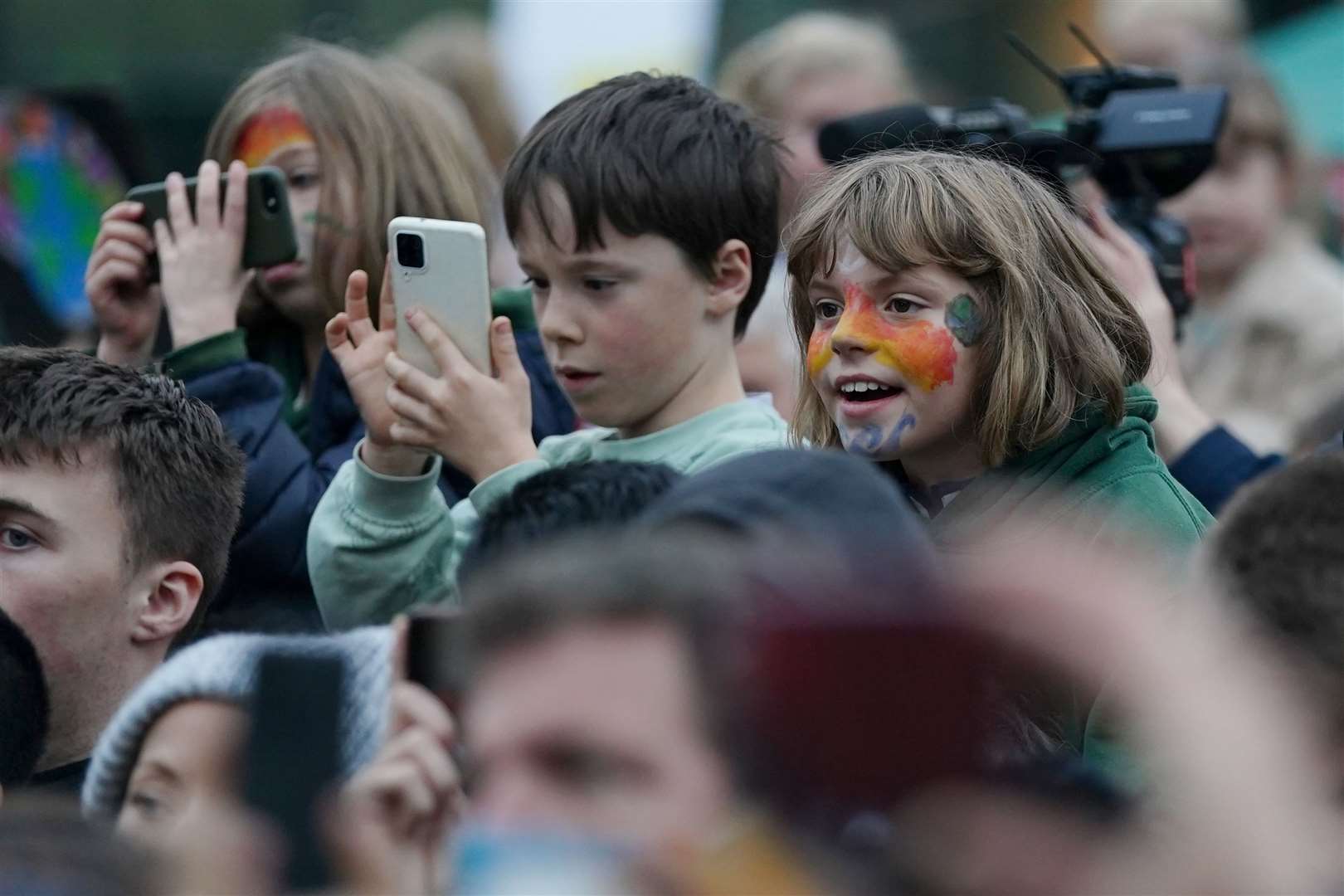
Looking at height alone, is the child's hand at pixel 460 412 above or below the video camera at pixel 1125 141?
below

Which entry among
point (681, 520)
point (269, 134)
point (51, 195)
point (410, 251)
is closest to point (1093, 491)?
point (410, 251)

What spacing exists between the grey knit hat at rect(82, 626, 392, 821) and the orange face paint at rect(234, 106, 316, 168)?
1.86 meters

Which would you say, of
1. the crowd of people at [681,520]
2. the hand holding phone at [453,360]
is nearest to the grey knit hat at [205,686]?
the crowd of people at [681,520]

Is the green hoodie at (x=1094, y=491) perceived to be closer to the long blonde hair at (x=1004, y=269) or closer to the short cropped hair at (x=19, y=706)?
the long blonde hair at (x=1004, y=269)

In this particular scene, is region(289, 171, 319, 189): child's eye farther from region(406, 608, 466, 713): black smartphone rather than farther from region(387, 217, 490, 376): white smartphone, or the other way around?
region(406, 608, 466, 713): black smartphone

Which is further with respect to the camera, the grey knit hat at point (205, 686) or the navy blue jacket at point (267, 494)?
the navy blue jacket at point (267, 494)

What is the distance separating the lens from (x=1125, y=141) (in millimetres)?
3658

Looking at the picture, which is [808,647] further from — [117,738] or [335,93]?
A: [335,93]

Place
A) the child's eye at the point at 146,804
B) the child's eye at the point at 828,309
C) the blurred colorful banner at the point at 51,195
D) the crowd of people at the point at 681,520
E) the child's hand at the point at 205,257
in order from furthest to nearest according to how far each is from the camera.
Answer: the blurred colorful banner at the point at 51,195 → the child's hand at the point at 205,257 → the child's eye at the point at 828,309 → the child's eye at the point at 146,804 → the crowd of people at the point at 681,520

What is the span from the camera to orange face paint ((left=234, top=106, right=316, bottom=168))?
150 inches

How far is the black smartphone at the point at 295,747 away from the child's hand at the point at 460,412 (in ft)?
4.49

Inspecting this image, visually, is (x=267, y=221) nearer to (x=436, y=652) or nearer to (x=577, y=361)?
(x=577, y=361)

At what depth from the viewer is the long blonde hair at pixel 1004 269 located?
2758 mm

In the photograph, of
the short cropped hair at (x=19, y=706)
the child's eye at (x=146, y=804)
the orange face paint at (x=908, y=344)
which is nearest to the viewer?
the child's eye at (x=146, y=804)
